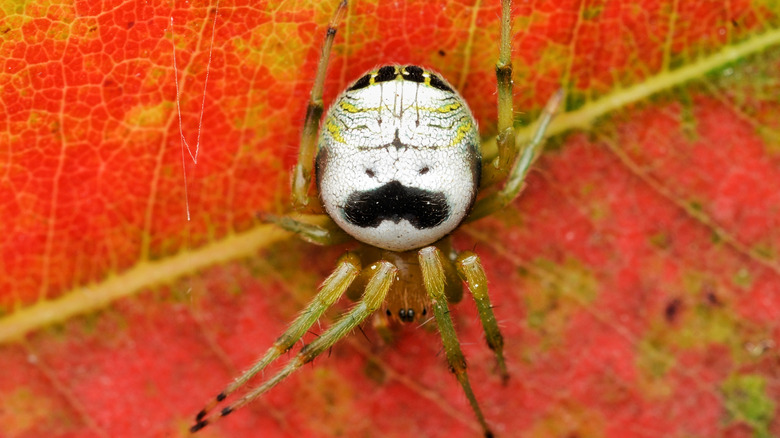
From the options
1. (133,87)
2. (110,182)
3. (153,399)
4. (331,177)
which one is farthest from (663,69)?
(153,399)

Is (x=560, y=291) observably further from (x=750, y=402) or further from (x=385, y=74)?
(x=385, y=74)

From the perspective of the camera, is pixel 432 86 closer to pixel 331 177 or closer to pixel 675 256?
pixel 331 177

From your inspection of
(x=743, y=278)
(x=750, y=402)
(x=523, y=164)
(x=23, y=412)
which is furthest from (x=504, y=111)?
(x=23, y=412)

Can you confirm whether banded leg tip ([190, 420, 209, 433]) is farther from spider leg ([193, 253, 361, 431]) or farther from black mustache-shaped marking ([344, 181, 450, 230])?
black mustache-shaped marking ([344, 181, 450, 230])

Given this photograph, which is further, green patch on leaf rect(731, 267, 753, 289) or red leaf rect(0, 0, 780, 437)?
green patch on leaf rect(731, 267, 753, 289)

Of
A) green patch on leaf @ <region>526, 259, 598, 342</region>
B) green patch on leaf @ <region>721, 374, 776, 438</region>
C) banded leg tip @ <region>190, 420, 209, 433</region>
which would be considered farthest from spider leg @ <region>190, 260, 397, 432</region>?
green patch on leaf @ <region>721, 374, 776, 438</region>

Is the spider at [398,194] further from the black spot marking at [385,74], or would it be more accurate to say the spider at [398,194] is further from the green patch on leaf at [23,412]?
the green patch on leaf at [23,412]

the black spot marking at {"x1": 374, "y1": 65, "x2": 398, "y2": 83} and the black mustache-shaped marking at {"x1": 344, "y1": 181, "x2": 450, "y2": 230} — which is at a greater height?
the black spot marking at {"x1": 374, "y1": 65, "x2": 398, "y2": 83}
